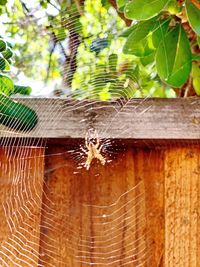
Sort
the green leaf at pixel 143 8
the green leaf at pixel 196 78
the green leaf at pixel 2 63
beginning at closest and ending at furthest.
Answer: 1. the green leaf at pixel 143 8
2. the green leaf at pixel 2 63
3. the green leaf at pixel 196 78

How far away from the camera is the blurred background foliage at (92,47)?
1111 millimetres

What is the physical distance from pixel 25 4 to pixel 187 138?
Result: 0.45m

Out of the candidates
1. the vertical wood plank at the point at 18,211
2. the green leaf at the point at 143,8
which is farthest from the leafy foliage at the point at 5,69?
the green leaf at the point at 143,8

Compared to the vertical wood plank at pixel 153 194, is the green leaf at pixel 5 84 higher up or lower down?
higher up

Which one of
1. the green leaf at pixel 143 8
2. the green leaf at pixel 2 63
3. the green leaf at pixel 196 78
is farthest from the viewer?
the green leaf at pixel 196 78

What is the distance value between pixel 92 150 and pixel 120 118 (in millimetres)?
130

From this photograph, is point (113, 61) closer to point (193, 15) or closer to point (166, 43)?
point (166, 43)

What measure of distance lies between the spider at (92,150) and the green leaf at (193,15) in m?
0.29

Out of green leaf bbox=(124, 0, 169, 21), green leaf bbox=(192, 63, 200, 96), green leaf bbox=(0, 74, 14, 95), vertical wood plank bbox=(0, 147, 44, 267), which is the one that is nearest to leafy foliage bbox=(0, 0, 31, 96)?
green leaf bbox=(0, 74, 14, 95)

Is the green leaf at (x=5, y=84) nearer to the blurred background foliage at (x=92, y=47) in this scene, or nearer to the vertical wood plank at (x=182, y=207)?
the blurred background foliage at (x=92, y=47)

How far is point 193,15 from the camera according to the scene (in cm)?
99

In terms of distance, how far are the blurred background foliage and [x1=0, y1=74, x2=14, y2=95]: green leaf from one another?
62mm

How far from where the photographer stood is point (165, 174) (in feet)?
3.85

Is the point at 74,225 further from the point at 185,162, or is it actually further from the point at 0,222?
the point at 185,162
